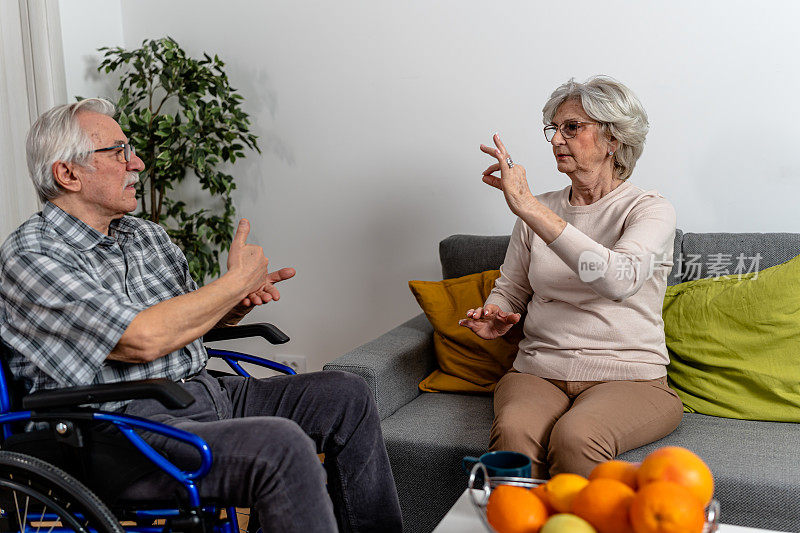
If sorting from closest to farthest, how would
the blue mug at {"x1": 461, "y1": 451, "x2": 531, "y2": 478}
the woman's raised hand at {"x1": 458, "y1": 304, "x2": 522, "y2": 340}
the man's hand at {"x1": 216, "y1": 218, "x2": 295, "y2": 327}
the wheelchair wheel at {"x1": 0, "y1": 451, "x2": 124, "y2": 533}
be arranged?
1. the blue mug at {"x1": 461, "y1": 451, "x2": 531, "y2": 478}
2. the wheelchair wheel at {"x1": 0, "y1": 451, "x2": 124, "y2": 533}
3. the man's hand at {"x1": 216, "y1": 218, "x2": 295, "y2": 327}
4. the woman's raised hand at {"x1": 458, "y1": 304, "x2": 522, "y2": 340}

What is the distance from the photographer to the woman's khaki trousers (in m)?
1.67

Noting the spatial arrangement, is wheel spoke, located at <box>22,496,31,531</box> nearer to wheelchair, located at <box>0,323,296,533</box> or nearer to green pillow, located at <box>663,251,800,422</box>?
wheelchair, located at <box>0,323,296,533</box>

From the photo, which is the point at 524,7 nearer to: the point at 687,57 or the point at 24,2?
the point at 687,57

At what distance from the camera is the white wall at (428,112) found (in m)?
2.32

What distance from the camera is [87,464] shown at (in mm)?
1477

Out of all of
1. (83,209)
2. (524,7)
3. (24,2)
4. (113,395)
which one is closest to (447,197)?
(524,7)

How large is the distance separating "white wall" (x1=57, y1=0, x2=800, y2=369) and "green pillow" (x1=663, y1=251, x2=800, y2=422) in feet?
1.43

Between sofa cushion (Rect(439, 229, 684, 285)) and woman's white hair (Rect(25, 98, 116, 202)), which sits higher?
woman's white hair (Rect(25, 98, 116, 202))

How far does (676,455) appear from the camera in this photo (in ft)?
3.54

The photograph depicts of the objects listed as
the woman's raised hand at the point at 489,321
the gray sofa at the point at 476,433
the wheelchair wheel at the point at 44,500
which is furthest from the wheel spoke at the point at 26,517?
the woman's raised hand at the point at 489,321

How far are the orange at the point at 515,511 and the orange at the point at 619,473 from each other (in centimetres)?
11

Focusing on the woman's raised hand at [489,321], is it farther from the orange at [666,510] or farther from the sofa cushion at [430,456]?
the orange at [666,510]

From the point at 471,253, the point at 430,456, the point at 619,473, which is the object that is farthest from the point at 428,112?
the point at 619,473

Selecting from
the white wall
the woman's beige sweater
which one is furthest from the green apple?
the white wall
